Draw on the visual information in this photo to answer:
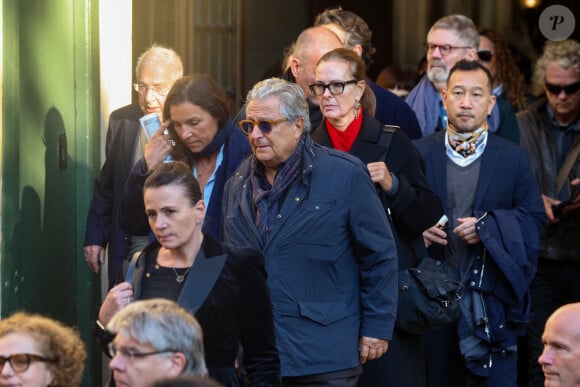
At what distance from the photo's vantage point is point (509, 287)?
844 cm

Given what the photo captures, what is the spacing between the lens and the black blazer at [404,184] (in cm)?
768

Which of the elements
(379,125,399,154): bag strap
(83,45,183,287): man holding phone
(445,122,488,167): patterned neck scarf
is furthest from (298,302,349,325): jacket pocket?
(83,45,183,287): man holding phone

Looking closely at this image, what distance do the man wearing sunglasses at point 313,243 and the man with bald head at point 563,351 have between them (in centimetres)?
94

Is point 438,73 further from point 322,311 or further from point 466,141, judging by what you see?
point 322,311

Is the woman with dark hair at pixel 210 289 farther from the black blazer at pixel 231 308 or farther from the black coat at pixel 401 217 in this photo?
the black coat at pixel 401 217

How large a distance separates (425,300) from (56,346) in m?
2.13

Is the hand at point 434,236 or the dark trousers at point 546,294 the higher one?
the hand at point 434,236

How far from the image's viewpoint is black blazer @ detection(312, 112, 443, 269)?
768cm

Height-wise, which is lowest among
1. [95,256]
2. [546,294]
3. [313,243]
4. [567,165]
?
[546,294]

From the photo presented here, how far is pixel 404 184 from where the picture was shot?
25.2 ft

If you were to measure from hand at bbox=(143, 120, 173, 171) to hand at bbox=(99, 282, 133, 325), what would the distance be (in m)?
1.58

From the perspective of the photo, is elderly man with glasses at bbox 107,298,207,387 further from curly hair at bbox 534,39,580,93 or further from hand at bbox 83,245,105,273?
curly hair at bbox 534,39,580,93

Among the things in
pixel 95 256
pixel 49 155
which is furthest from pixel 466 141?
pixel 49 155

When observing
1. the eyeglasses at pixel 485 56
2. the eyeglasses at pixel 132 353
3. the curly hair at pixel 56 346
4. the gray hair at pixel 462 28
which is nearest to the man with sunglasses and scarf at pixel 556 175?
the gray hair at pixel 462 28
